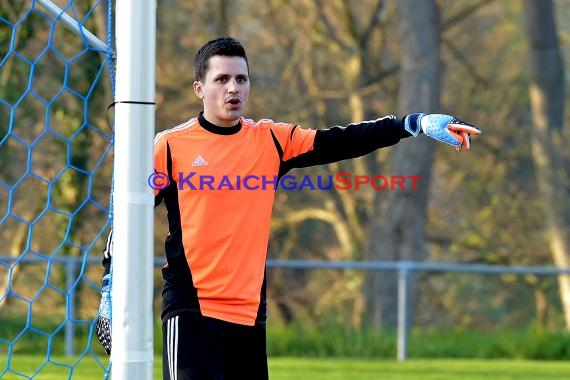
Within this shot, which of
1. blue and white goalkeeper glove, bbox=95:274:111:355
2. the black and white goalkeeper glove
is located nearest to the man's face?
the black and white goalkeeper glove

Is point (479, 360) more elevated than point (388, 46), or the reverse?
point (388, 46)

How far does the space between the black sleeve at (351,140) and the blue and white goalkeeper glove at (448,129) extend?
10cm

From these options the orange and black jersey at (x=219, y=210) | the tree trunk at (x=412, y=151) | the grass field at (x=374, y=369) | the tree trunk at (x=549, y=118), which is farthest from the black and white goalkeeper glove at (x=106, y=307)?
the tree trunk at (x=549, y=118)

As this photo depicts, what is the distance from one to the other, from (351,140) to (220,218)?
1.89 feet

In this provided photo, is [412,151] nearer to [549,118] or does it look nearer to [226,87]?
[549,118]

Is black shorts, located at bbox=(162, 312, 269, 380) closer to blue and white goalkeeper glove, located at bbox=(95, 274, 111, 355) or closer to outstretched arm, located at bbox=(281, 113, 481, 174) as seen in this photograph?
blue and white goalkeeper glove, located at bbox=(95, 274, 111, 355)

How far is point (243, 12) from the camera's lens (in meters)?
19.9

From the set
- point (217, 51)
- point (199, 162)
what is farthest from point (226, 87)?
point (199, 162)

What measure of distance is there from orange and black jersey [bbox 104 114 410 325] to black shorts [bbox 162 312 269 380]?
0.04m

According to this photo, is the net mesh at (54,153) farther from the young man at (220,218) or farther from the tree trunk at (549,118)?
the young man at (220,218)

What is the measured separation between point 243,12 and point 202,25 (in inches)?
74.4

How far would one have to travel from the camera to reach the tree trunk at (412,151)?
15.3 meters

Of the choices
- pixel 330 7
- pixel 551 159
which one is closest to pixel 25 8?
pixel 330 7

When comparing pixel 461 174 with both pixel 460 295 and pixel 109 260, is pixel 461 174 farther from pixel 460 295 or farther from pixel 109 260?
pixel 109 260
